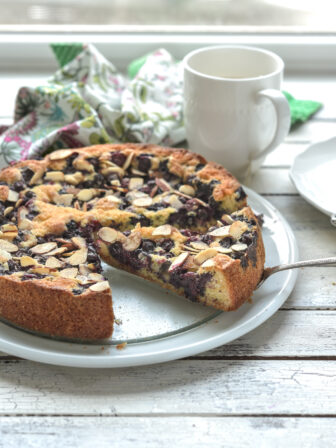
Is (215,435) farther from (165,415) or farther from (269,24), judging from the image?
(269,24)

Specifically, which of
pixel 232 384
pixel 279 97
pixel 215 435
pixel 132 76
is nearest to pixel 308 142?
pixel 279 97

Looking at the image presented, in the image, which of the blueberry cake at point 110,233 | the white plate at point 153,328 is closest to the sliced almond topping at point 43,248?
the blueberry cake at point 110,233

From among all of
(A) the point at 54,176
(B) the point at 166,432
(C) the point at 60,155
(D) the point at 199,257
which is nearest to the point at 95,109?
(C) the point at 60,155

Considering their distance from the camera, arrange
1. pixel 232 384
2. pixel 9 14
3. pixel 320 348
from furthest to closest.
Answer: pixel 9 14, pixel 320 348, pixel 232 384

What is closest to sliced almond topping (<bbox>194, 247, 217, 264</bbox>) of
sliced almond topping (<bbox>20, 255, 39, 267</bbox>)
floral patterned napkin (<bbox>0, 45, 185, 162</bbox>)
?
sliced almond topping (<bbox>20, 255, 39, 267</bbox>)

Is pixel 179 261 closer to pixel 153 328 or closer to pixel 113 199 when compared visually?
pixel 153 328

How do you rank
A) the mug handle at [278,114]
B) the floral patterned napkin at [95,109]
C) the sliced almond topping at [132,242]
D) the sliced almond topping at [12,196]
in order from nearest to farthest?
the sliced almond topping at [132,242] < the sliced almond topping at [12,196] < the mug handle at [278,114] < the floral patterned napkin at [95,109]

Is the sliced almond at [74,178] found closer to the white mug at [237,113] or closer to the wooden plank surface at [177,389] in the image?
the white mug at [237,113]
